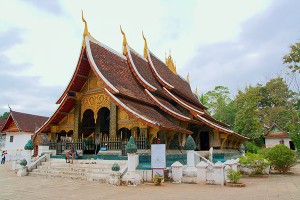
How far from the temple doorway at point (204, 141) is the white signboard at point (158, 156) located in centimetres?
784

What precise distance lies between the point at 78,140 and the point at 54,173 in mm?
2485

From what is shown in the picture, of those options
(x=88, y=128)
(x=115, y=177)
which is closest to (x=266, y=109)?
(x=88, y=128)

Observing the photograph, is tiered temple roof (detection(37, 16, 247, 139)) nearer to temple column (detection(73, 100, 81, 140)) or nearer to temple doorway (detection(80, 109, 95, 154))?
temple column (detection(73, 100, 81, 140))

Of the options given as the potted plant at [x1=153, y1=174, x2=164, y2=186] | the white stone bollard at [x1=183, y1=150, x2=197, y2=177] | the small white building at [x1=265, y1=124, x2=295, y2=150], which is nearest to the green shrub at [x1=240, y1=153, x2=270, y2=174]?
the white stone bollard at [x1=183, y1=150, x2=197, y2=177]

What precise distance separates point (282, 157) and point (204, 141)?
181 inches

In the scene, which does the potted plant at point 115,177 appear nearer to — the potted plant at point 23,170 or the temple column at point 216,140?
the potted plant at point 23,170

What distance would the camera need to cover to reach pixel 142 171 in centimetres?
926

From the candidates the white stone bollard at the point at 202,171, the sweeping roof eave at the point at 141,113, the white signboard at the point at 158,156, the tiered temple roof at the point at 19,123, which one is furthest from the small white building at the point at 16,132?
the white stone bollard at the point at 202,171

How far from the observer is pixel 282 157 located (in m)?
13.0

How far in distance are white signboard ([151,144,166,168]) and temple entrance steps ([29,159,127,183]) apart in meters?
1.04

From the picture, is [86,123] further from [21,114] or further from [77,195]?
[21,114]

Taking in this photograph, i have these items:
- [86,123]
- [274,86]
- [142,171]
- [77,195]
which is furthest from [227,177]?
[274,86]

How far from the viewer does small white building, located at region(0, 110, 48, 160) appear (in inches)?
1091

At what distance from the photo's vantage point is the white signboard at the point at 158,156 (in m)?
8.83
